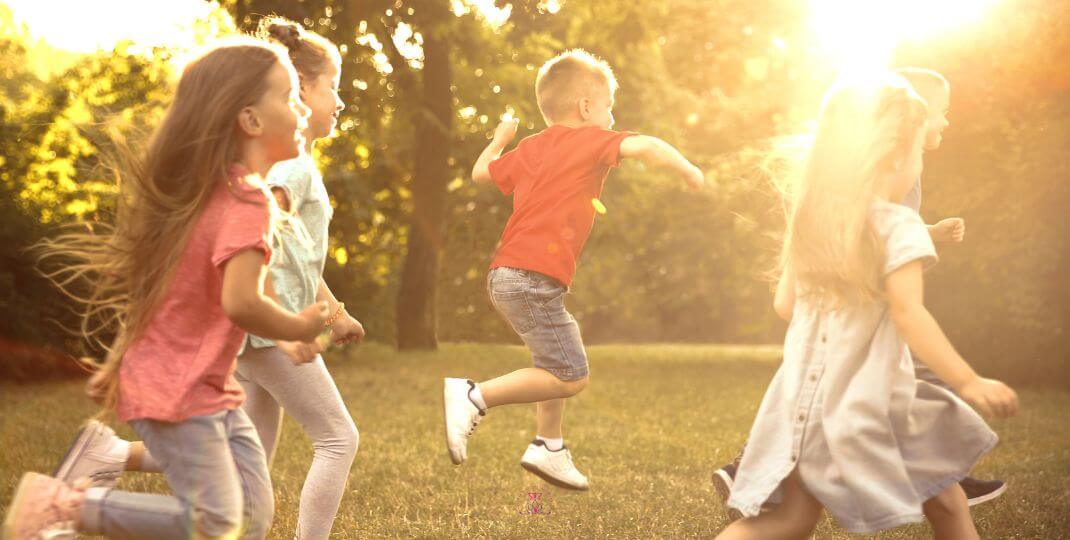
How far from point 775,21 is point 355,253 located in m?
8.29

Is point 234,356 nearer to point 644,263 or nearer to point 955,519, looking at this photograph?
point 955,519

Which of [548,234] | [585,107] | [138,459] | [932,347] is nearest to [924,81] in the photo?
[585,107]

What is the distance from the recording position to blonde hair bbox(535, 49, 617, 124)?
15.8 feet

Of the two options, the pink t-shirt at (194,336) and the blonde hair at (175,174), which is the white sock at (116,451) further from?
the pink t-shirt at (194,336)

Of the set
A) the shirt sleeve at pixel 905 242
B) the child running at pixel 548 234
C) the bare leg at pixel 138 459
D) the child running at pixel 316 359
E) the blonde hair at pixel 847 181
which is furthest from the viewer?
the child running at pixel 548 234

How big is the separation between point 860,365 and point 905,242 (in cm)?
40

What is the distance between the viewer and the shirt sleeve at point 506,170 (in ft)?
16.1

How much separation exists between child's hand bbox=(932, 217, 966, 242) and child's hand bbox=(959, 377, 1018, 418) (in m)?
1.29

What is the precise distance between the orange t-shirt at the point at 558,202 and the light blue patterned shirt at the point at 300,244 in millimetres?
1020

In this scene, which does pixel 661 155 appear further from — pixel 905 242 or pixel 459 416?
pixel 459 416

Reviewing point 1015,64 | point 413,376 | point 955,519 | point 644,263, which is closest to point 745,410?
point 413,376

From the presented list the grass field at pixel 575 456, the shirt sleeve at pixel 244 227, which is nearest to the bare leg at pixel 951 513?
the grass field at pixel 575 456

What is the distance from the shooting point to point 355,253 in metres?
18.6

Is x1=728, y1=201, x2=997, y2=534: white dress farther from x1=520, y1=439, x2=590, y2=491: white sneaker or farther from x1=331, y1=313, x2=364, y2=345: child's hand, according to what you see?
→ x1=520, y1=439, x2=590, y2=491: white sneaker
